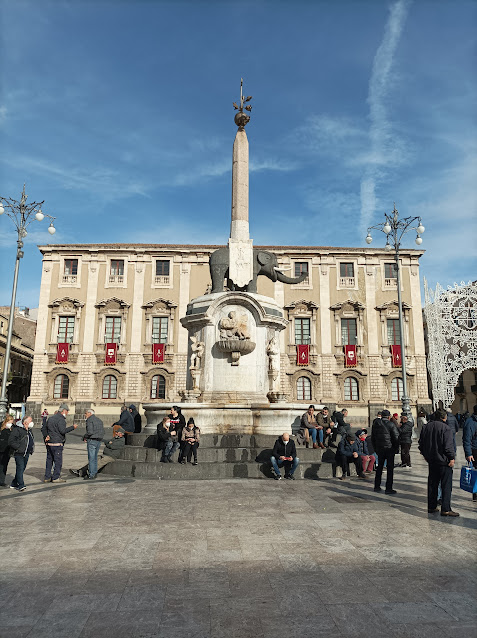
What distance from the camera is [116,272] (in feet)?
125

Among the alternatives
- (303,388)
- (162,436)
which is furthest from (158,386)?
(162,436)

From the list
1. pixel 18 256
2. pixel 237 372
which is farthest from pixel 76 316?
pixel 237 372

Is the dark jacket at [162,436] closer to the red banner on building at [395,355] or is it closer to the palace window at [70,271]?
the red banner on building at [395,355]

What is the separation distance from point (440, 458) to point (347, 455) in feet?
11.0

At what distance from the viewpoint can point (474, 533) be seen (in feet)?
19.8

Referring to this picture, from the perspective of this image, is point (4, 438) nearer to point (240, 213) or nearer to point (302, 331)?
point (240, 213)

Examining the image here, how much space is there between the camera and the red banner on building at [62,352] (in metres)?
36.1

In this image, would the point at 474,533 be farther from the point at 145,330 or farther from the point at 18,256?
the point at 145,330

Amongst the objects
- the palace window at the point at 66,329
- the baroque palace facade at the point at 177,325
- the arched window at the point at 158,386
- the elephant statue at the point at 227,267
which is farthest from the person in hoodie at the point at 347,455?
the palace window at the point at 66,329

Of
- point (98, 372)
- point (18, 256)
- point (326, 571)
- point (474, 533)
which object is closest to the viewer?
point (326, 571)

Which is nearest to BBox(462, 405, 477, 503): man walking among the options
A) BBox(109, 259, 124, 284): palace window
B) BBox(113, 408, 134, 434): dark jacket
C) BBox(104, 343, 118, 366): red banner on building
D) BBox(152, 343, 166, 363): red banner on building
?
BBox(113, 408, 134, 434): dark jacket

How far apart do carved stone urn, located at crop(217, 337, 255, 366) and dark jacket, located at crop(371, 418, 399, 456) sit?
451 cm

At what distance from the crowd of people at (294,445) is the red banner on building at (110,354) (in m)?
24.4

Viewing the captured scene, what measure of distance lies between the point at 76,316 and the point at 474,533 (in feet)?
115
